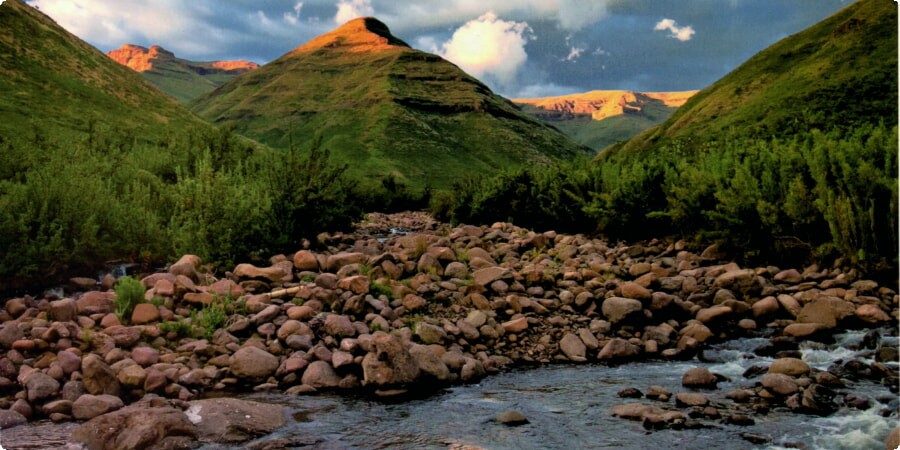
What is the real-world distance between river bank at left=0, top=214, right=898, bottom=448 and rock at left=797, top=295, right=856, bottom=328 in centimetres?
3

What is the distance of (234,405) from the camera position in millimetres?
6285

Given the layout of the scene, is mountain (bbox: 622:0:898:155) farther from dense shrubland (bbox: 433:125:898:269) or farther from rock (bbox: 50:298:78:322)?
rock (bbox: 50:298:78:322)

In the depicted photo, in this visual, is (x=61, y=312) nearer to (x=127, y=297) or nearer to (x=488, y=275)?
(x=127, y=297)

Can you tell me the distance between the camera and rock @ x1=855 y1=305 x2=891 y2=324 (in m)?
8.94

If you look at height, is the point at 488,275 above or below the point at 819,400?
above

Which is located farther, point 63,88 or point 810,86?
point 810,86

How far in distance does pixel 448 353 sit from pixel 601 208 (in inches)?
486

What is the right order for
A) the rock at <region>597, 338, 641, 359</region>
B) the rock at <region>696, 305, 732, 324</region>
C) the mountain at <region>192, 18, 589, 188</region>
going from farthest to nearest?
the mountain at <region>192, 18, 589, 188</region> → the rock at <region>696, 305, 732, 324</region> → the rock at <region>597, 338, 641, 359</region>

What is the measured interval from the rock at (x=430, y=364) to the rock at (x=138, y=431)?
2.95 metres

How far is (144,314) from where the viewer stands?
862 cm

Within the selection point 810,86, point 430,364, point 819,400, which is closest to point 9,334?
point 430,364

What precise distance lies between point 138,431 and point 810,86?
207 ft

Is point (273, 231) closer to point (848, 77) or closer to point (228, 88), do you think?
point (848, 77)

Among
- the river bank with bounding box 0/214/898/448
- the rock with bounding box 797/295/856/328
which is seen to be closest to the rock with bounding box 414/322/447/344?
the river bank with bounding box 0/214/898/448
